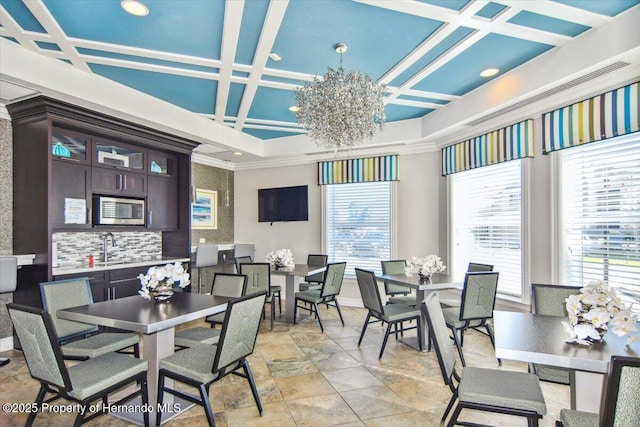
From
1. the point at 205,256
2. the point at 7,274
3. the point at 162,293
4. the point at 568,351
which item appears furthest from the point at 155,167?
the point at 568,351

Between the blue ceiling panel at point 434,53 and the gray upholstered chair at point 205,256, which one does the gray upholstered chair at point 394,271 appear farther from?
the gray upholstered chair at point 205,256

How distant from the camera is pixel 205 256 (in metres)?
5.82

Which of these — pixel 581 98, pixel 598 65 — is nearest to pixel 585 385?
pixel 598 65

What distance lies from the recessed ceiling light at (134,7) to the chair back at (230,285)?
7.73ft

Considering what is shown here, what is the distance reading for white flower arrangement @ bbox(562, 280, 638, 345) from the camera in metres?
1.87

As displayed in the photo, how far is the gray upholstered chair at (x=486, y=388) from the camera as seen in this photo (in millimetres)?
1948

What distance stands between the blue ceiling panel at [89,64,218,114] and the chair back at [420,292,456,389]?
329cm

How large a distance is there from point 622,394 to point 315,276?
492 centimetres

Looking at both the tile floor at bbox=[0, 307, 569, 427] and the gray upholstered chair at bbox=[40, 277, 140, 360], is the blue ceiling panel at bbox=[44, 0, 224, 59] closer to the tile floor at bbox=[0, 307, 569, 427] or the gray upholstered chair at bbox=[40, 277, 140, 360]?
the gray upholstered chair at bbox=[40, 277, 140, 360]

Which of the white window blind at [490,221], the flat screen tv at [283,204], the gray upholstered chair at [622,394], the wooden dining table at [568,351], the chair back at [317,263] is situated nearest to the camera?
the gray upholstered chair at [622,394]

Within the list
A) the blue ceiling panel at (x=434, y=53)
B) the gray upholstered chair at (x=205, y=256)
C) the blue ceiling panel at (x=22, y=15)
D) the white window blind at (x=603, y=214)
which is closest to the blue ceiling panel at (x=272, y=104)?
the blue ceiling panel at (x=434, y=53)

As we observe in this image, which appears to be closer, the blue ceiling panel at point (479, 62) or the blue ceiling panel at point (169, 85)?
the blue ceiling panel at point (479, 62)

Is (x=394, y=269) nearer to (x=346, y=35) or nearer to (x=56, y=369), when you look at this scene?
(x=346, y=35)

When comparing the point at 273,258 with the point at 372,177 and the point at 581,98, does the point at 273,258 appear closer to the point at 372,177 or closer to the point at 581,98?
the point at 372,177
